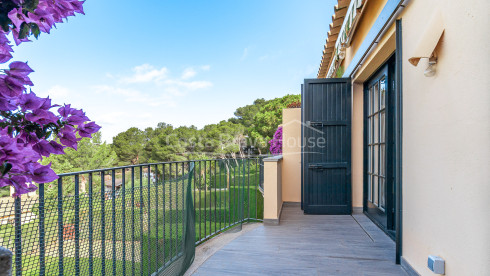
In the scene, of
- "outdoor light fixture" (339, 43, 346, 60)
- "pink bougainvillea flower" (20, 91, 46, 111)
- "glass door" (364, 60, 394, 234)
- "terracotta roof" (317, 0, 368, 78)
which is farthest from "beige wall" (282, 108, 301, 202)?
"pink bougainvillea flower" (20, 91, 46, 111)

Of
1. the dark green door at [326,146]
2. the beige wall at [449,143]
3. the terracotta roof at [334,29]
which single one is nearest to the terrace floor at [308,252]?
the beige wall at [449,143]

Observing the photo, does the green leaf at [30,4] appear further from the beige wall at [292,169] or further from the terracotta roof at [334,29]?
the beige wall at [292,169]

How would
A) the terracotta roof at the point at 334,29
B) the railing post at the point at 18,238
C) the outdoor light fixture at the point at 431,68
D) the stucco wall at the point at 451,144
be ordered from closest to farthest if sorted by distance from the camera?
the railing post at the point at 18,238 < the stucco wall at the point at 451,144 < the outdoor light fixture at the point at 431,68 < the terracotta roof at the point at 334,29

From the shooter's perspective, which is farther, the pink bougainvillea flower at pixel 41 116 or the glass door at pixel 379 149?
the glass door at pixel 379 149

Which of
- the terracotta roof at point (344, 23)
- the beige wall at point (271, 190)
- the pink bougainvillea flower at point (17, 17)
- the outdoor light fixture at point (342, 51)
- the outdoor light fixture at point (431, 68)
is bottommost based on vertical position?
the beige wall at point (271, 190)

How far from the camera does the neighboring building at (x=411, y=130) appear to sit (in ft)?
4.34

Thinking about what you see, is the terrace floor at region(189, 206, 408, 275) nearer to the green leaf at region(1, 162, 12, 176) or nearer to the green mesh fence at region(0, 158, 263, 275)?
the green mesh fence at region(0, 158, 263, 275)

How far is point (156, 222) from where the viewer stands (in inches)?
77.0

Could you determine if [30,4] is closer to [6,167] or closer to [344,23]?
[6,167]

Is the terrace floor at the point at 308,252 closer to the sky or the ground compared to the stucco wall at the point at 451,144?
closer to the ground

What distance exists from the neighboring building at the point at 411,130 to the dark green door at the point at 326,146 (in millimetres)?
15

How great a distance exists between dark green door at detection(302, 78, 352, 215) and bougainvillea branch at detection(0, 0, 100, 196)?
11.8 feet

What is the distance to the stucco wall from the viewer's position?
127 centimetres

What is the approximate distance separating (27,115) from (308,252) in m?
2.47
